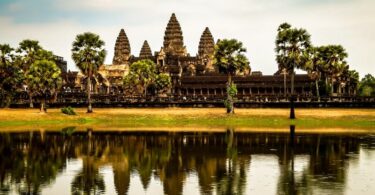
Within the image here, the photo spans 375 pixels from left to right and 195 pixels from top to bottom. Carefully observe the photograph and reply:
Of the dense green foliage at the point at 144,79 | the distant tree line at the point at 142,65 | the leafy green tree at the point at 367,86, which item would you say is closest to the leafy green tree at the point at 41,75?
the distant tree line at the point at 142,65

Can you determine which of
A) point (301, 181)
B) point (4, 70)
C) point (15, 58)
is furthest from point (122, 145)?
point (15, 58)

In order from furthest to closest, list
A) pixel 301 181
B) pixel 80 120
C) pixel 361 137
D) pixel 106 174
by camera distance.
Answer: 1. pixel 80 120
2. pixel 361 137
3. pixel 106 174
4. pixel 301 181

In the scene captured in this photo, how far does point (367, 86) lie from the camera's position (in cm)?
17262

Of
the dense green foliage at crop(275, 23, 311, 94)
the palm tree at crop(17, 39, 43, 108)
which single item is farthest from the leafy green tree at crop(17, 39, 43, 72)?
the dense green foliage at crop(275, 23, 311, 94)

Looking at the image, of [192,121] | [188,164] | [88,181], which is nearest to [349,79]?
[192,121]

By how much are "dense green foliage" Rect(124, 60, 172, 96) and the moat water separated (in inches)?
3098

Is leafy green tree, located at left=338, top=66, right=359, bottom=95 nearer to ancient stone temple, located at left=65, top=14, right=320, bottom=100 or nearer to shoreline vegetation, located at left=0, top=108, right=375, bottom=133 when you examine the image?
ancient stone temple, located at left=65, top=14, right=320, bottom=100

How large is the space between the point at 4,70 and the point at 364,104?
6108cm

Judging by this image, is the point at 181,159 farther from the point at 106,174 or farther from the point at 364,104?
the point at 364,104

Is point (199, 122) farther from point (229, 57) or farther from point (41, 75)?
point (41, 75)

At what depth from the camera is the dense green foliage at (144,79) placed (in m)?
135

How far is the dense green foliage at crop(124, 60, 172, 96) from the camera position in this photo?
443 ft

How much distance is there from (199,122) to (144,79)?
61.4 metres

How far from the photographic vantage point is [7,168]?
34.9 meters
